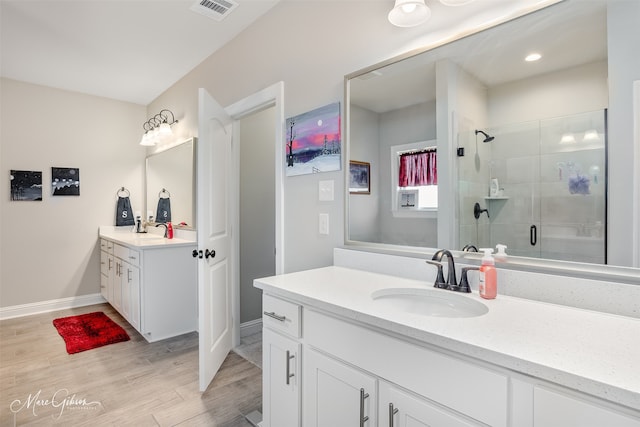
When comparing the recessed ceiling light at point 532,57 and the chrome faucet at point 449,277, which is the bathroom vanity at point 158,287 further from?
the recessed ceiling light at point 532,57

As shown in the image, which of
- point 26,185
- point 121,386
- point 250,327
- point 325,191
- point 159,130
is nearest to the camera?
point 325,191

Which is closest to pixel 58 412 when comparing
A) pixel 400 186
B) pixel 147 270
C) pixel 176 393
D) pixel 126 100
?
pixel 176 393

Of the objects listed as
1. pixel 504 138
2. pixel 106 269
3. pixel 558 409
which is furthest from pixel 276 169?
pixel 106 269

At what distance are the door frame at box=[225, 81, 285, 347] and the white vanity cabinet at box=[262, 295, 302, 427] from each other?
0.84 m

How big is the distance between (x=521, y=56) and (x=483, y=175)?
0.45 metres

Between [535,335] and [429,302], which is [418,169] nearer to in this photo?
[429,302]

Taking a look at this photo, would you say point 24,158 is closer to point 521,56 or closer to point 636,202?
point 521,56

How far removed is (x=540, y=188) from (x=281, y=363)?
119 centimetres

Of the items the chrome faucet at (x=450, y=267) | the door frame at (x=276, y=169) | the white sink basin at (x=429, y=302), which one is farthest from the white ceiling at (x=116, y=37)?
the white sink basin at (x=429, y=302)

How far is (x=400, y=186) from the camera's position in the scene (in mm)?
1573

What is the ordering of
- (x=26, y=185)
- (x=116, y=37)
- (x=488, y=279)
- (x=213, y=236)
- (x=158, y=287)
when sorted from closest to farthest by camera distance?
(x=488, y=279)
(x=213, y=236)
(x=116, y=37)
(x=158, y=287)
(x=26, y=185)

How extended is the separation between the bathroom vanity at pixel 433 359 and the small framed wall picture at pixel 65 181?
12.6 ft

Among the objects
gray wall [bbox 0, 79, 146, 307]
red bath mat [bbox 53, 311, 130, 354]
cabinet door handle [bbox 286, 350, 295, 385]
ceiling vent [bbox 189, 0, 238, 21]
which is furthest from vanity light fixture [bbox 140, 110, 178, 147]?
cabinet door handle [bbox 286, 350, 295, 385]

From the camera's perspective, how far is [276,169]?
2.25 meters
